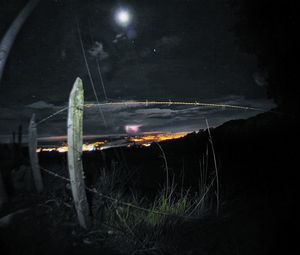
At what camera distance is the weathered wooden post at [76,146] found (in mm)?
4980

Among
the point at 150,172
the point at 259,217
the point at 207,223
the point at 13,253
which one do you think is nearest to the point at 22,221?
the point at 13,253

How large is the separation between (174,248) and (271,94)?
8.00m

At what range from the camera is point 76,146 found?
199 inches

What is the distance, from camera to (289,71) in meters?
9.69

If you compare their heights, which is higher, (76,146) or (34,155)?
(76,146)

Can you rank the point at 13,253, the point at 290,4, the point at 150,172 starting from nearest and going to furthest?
the point at 13,253 → the point at 290,4 → the point at 150,172

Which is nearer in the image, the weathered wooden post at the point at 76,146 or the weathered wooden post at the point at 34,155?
the weathered wooden post at the point at 76,146

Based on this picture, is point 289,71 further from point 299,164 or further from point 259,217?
point 259,217

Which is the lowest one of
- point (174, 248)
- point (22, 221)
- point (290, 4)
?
point (174, 248)

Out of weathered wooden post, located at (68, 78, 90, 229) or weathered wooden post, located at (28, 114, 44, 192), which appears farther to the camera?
weathered wooden post, located at (28, 114, 44, 192)

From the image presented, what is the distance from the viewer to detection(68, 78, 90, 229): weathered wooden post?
4.98 meters

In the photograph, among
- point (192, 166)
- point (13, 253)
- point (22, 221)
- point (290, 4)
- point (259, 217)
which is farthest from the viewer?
point (192, 166)

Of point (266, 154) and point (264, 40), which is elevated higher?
point (264, 40)

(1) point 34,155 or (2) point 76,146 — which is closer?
(2) point 76,146
